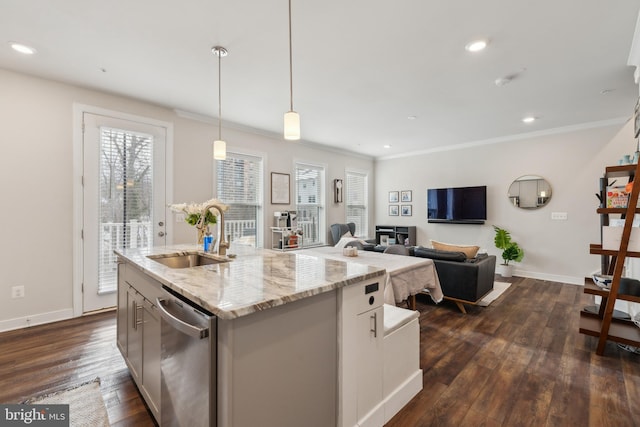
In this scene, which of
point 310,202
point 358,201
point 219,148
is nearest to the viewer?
point 219,148

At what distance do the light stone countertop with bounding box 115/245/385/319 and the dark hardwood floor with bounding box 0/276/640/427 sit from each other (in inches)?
38.6

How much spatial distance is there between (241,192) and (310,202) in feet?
5.76

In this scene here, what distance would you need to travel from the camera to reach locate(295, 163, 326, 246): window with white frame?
607cm

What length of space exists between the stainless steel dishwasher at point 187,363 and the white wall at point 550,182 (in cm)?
614

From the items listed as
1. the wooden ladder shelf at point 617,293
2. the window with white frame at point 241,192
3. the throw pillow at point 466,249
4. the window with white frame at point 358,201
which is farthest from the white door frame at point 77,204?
the wooden ladder shelf at point 617,293

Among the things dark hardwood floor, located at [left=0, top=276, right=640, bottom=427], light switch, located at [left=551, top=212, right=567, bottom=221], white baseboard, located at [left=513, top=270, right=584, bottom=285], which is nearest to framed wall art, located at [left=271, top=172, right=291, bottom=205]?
dark hardwood floor, located at [left=0, top=276, right=640, bottom=427]

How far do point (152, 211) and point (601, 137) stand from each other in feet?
23.3

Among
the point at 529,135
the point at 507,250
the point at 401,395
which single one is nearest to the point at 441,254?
the point at 401,395

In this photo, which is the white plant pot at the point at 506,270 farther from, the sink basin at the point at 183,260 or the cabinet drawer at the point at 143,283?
the cabinet drawer at the point at 143,283

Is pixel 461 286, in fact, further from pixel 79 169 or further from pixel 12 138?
pixel 12 138

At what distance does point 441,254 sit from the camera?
3.66 meters

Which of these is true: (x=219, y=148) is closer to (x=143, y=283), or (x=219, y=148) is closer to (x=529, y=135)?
(x=143, y=283)

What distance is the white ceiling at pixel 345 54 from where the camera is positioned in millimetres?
2117

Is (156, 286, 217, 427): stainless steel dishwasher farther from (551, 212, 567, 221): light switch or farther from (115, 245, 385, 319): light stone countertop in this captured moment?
(551, 212, 567, 221): light switch
